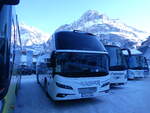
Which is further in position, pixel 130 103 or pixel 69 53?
pixel 130 103

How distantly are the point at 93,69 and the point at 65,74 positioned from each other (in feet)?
3.53

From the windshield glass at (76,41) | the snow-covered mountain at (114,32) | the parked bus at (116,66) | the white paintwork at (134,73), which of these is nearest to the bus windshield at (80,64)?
the windshield glass at (76,41)

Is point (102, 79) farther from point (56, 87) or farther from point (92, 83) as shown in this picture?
point (56, 87)

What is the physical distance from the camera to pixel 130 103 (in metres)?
6.35

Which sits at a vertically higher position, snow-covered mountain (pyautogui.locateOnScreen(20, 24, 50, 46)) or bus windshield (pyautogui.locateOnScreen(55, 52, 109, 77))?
snow-covered mountain (pyautogui.locateOnScreen(20, 24, 50, 46))

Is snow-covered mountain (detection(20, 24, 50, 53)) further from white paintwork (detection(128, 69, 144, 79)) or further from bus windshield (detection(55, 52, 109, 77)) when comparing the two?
bus windshield (detection(55, 52, 109, 77))

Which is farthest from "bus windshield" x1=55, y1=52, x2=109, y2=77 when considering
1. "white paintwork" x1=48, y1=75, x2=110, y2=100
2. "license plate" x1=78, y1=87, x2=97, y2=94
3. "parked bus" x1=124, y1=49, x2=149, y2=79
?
"parked bus" x1=124, y1=49, x2=149, y2=79

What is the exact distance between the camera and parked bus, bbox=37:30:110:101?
5605mm

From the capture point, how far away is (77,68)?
5863mm

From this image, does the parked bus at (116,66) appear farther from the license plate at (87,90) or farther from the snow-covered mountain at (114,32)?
the snow-covered mountain at (114,32)

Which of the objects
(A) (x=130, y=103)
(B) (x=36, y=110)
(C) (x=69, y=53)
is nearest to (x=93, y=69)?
(C) (x=69, y=53)

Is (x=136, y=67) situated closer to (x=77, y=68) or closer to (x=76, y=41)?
(x=76, y=41)

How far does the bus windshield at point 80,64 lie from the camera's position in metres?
5.71

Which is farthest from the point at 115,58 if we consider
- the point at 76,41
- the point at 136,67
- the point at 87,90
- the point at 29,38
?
the point at 29,38
